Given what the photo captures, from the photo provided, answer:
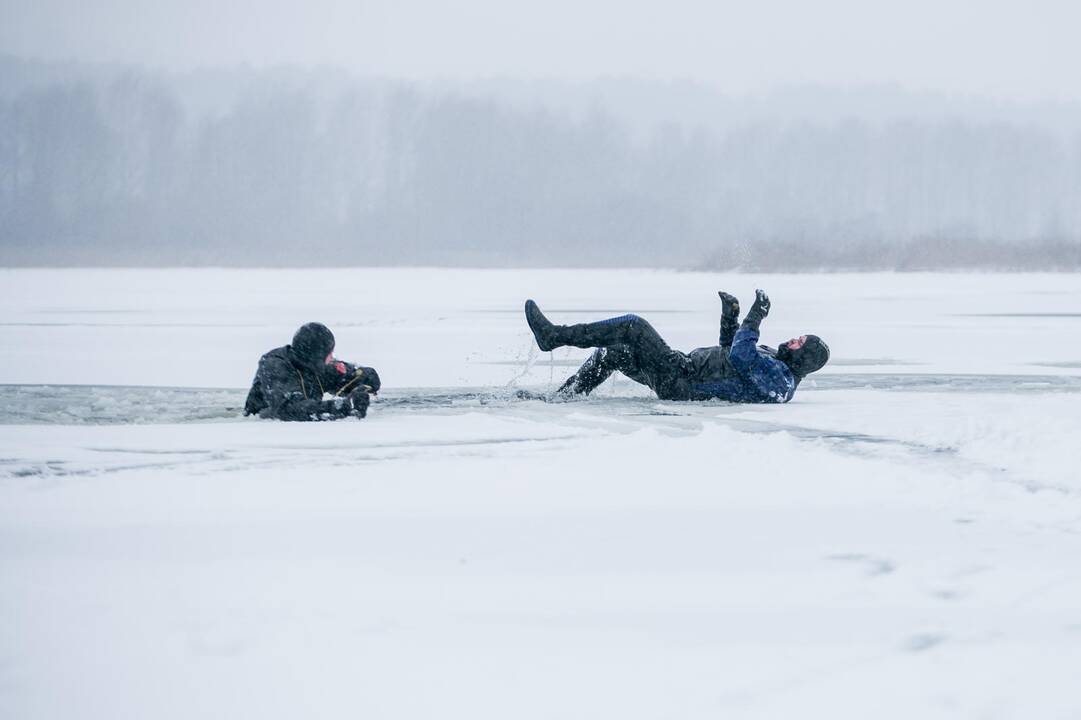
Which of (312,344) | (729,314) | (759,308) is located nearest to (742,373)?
(729,314)

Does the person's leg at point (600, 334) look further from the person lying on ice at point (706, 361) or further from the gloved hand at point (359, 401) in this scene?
the gloved hand at point (359, 401)

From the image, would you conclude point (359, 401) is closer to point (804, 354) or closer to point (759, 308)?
point (759, 308)

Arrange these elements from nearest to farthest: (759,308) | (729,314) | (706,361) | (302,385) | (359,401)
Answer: (359,401)
(302,385)
(759,308)
(729,314)
(706,361)

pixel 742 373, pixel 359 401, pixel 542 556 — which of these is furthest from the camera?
pixel 742 373

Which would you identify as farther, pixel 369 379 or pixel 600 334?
pixel 600 334

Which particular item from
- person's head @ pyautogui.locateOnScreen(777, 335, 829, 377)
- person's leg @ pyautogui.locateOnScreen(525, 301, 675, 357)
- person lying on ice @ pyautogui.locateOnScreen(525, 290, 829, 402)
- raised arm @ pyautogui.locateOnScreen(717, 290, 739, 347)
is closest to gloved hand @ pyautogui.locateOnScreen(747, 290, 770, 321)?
person lying on ice @ pyautogui.locateOnScreen(525, 290, 829, 402)

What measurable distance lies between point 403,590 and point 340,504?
4.63 ft

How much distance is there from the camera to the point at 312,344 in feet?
26.6

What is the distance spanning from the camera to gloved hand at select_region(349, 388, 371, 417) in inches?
327

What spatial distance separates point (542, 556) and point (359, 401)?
3.90m

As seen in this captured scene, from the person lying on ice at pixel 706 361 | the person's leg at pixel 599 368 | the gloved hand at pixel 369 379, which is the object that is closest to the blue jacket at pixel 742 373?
the person lying on ice at pixel 706 361

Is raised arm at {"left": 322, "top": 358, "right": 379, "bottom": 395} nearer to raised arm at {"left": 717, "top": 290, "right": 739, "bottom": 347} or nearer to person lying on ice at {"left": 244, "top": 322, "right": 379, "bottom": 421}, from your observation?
person lying on ice at {"left": 244, "top": 322, "right": 379, "bottom": 421}

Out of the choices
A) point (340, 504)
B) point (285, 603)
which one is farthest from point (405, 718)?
point (340, 504)

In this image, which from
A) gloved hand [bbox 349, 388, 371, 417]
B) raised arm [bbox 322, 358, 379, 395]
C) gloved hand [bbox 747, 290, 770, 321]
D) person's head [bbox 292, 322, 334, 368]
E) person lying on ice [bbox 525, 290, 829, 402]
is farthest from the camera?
person lying on ice [bbox 525, 290, 829, 402]
